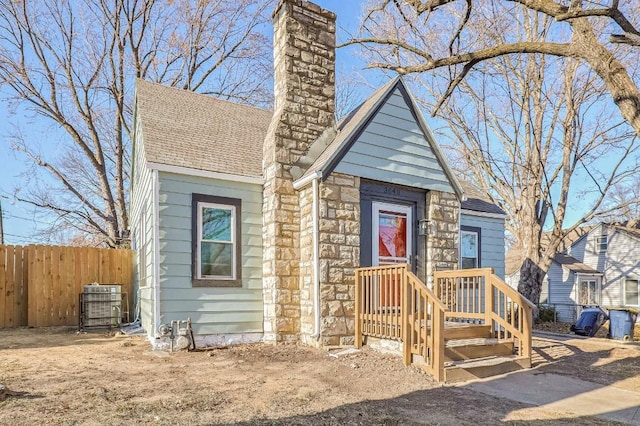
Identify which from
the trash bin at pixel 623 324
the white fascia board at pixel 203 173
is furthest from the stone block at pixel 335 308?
the trash bin at pixel 623 324

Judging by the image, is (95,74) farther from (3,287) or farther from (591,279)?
(591,279)

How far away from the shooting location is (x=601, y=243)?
24344mm

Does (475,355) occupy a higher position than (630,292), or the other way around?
(475,355)

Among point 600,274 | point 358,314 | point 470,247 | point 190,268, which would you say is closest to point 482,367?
point 358,314

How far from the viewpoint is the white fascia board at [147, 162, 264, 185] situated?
272 inches

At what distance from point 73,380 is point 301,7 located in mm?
6701

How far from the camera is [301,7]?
8023 millimetres

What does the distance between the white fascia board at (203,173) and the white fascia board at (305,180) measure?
689 mm

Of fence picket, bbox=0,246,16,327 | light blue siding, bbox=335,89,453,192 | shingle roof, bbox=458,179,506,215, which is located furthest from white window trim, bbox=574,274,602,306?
fence picket, bbox=0,246,16,327

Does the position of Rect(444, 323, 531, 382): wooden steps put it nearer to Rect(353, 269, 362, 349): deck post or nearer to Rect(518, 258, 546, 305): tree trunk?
Rect(353, 269, 362, 349): deck post

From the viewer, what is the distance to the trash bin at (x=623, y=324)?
37.4 ft

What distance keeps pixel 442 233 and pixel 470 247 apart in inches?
124

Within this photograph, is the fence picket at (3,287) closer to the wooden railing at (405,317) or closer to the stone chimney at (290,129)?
the stone chimney at (290,129)

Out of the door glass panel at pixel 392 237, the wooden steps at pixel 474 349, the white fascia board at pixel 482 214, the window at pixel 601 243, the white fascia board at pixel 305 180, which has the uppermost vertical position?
the white fascia board at pixel 305 180
